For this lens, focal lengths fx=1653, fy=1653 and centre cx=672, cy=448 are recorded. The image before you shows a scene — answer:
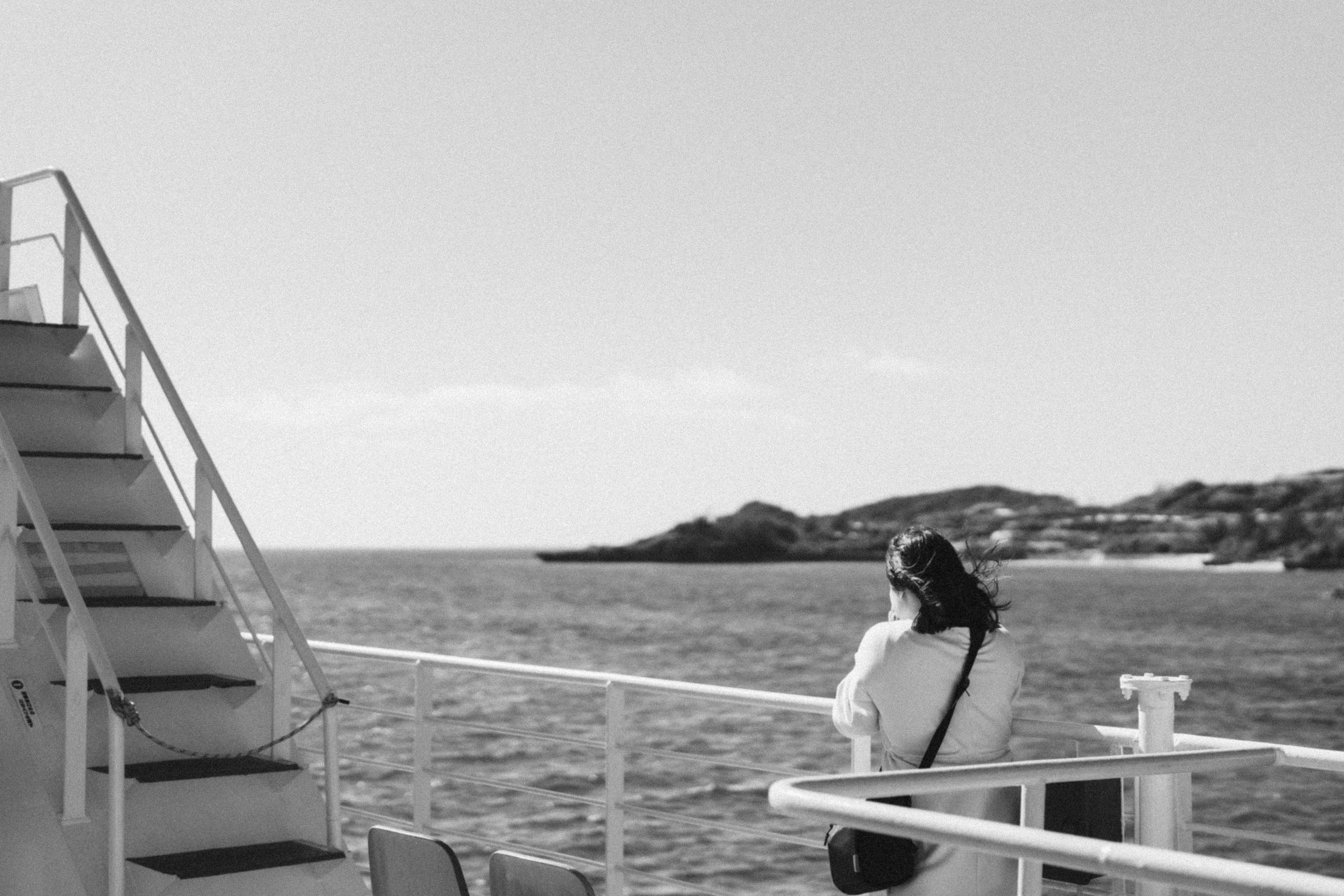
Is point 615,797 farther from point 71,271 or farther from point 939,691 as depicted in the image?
point 71,271

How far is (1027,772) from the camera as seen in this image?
7.83ft

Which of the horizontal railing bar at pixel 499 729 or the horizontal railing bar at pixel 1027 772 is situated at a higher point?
the horizontal railing bar at pixel 1027 772

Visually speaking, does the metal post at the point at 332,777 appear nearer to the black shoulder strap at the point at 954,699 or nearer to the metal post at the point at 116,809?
the metal post at the point at 116,809

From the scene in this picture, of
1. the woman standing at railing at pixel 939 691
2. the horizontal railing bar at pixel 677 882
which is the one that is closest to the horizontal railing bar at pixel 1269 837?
the woman standing at railing at pixel 939 691

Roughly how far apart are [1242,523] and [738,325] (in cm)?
4498

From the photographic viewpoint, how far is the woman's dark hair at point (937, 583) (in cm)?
310

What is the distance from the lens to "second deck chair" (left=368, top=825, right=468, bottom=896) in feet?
9.89

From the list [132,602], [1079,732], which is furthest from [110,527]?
[1079,732]

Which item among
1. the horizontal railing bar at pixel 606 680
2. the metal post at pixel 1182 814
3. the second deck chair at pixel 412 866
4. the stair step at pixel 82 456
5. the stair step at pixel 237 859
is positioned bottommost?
the stair step at pixel 237 859

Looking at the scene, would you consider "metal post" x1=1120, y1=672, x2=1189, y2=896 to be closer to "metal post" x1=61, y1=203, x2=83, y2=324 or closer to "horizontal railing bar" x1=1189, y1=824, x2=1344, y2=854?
"horizontal railing bar" x1=1189, y1=824, x2=1344, y2=854

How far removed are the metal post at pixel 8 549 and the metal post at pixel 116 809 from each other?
24.1 inches

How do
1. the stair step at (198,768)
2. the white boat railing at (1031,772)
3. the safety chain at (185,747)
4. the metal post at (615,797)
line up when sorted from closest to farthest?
the white boat railing at (1031,772) → the safety chain at (185,747) → the metal post at (615,797) → the stair step at (198,768)

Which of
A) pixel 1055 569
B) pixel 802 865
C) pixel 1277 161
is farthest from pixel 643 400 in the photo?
pixel 1055 569

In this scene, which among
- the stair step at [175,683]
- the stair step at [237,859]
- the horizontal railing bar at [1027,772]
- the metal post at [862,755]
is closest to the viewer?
the horizontal railing bar at [1027,772]
